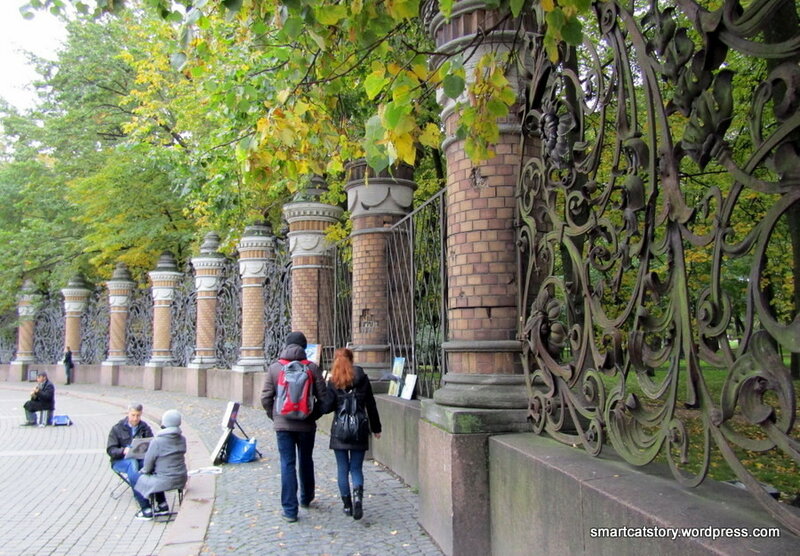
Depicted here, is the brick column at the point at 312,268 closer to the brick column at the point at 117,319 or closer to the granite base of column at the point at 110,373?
the brick column at the point at 117,319

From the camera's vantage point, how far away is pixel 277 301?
14.4 m

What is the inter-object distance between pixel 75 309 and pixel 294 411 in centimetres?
2179

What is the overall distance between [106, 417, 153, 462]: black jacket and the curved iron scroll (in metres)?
5.12

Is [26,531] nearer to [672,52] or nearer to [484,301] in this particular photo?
[484,301]

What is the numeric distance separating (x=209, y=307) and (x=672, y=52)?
626 inches

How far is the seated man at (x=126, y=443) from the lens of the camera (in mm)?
6941

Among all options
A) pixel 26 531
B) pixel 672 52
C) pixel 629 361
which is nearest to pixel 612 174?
pixel 672 52

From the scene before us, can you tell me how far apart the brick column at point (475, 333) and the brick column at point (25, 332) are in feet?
86.8

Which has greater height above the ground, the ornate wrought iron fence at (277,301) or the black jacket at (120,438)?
the ornate wrought iron fence at (277,301)

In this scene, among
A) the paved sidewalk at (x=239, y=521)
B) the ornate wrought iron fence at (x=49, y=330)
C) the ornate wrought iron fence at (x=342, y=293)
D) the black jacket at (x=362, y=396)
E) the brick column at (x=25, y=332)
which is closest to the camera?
the paved sidewalk at (x=239, y=521)

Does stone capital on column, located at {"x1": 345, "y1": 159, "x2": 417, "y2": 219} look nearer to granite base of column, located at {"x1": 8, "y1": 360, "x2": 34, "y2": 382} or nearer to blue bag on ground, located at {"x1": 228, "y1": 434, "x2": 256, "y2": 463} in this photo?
blue bag on ground, located at {"x1": 228, "y1": 434, "x2": 256, "y2": 463}

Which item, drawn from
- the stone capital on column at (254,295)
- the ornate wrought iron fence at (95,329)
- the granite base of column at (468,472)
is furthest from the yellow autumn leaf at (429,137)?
the ornate wrought iron fence at (95,329)

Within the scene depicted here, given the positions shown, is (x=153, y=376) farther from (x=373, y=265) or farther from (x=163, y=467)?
(x=163, y=467)

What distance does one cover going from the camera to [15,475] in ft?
28.0
